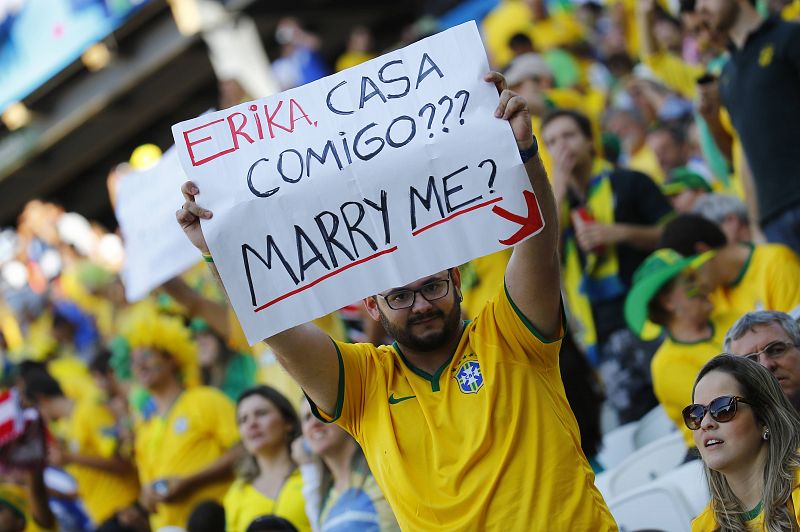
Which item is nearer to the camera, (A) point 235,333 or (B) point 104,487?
(A) point 235,333

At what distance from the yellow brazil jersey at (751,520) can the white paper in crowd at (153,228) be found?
11.9ft

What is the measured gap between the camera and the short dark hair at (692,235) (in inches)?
211

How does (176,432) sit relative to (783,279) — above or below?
above

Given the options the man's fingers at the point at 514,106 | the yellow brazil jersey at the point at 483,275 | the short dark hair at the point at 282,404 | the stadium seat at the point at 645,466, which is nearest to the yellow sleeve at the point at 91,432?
the short dark hair at the point at 282,404

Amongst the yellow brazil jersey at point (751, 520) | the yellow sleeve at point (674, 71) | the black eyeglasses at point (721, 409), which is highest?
the yellow sleeve at point (674, 71)

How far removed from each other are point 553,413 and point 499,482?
A: 26cm

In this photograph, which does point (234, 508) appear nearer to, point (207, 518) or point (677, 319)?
point (207, 518)

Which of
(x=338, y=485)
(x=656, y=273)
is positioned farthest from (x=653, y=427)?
(x=338, y=485)

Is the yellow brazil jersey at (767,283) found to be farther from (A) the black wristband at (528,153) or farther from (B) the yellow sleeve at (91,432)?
(B) the yellow sleeve at (91,432)

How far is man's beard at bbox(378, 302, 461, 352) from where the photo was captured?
3.38 metres

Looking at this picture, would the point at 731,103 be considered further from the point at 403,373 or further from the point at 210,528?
the point at 210,528

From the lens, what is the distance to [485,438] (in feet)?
10.6

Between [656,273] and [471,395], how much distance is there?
219 cm

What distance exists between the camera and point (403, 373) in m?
3.48
